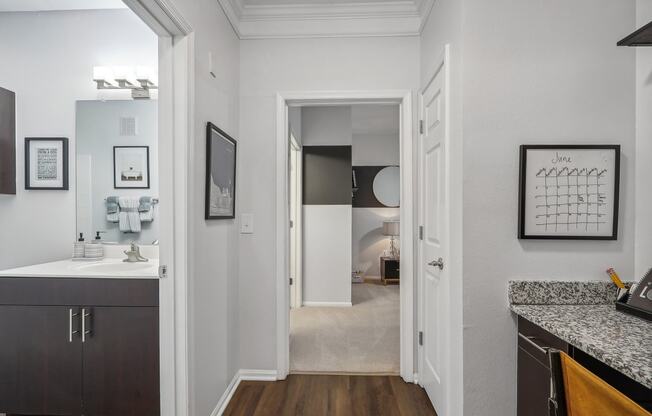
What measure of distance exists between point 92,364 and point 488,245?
2.07 meters

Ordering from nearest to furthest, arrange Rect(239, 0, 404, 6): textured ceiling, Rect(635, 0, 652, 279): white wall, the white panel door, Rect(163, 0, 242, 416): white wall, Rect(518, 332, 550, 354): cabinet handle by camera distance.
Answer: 1. Rect(518, 332, 550, 354): cabinet handle
2. Rect(635, 0, 652, 279): white wall
3. Rect(163, 0, 242, 416): white wall
4. the white panel door
5. Rect(239, 0, 404, 6): textured ceiling

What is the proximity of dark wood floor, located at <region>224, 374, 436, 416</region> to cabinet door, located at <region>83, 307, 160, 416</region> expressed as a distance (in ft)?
1.77

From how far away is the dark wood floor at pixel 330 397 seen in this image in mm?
2154

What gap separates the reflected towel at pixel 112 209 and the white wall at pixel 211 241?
81 cm

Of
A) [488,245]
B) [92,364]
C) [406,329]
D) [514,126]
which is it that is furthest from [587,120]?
[92,364]

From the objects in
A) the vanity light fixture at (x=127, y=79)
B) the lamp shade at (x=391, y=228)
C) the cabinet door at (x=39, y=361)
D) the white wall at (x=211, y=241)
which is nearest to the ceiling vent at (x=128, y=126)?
the vanity light fixture at (x=127, y=79)

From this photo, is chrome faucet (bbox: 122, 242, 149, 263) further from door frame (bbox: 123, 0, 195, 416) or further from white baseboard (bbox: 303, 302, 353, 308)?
white baseboard (bbox: 303, 302, 353, 308)

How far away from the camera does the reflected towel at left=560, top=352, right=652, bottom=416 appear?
2.11 feet

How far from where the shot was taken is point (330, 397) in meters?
2.31

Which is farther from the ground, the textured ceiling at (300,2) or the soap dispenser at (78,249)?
the textured ceiling at (300,2)

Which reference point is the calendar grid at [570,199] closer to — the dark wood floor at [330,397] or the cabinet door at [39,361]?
the dark wood floor at [330,397]

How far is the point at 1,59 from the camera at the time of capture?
95.8 inches

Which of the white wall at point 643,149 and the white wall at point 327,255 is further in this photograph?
the white wall at point 327,255

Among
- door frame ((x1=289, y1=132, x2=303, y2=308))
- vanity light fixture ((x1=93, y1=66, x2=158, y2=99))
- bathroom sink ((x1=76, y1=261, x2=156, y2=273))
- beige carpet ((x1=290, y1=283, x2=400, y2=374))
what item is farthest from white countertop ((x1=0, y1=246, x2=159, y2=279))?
door frame ((x1=289, y1=132, x2=303, y2=308))
